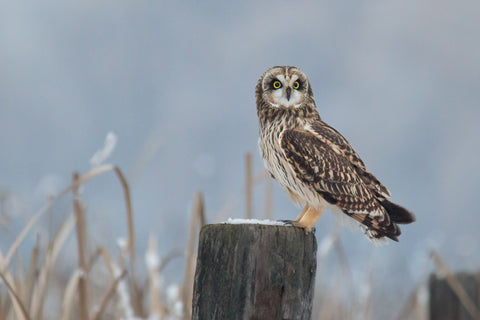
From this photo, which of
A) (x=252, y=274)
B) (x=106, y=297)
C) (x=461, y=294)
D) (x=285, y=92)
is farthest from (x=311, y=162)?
(x=461, y=294)

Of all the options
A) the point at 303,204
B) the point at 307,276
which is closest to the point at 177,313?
the point at 303,204

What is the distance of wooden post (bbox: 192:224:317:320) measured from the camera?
7.16 feet

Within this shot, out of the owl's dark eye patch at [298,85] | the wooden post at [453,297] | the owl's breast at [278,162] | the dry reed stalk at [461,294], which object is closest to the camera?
the owl's breast at [278,162]

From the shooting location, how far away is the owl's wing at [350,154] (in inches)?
123

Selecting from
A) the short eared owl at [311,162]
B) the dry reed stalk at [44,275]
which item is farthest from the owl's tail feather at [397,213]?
the dry reed stalk at [44,275]

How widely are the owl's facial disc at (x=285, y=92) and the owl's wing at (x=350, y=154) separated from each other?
0.17 metres

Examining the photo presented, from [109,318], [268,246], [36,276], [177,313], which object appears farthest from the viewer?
[109,318]

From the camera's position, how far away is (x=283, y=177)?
315 centimetres

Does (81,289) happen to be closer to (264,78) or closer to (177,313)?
(177,313)

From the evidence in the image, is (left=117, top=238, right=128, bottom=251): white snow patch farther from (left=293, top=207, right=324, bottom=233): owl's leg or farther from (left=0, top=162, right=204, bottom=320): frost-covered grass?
(left=293, top=207, right=324, bottom=233): owl's leg

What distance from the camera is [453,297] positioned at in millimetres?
4258

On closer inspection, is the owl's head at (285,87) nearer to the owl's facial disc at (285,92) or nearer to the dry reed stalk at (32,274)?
the owl's facial disc at (285,92)

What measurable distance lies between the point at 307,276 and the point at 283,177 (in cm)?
92

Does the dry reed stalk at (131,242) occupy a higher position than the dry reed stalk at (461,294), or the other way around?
the dry reed stalk at (131,242)
